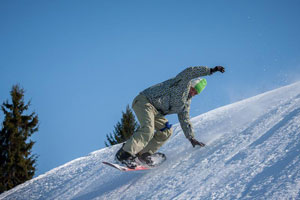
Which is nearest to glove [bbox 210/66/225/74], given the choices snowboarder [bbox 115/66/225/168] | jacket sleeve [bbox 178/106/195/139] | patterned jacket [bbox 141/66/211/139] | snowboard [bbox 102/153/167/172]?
snowboarder [bbox 115/66/225/168]

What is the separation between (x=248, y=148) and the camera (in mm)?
2914

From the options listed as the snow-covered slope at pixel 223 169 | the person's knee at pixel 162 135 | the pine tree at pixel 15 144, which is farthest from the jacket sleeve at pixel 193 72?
the pine tree at pixel 15 144

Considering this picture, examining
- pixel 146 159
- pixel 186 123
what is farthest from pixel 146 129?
pixel 186 123

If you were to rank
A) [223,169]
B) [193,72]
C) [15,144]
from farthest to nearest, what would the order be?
[15,144]
[193,72]
[223,169]

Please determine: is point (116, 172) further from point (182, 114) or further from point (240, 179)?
point (240, 179)

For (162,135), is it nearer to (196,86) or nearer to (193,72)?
(196,86)

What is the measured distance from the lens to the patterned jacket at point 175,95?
11.9 feet

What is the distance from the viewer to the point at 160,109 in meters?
3.78

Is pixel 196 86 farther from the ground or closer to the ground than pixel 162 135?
farther from the ground

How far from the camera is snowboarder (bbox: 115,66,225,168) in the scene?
342 cm

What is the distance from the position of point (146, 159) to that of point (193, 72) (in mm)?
1391

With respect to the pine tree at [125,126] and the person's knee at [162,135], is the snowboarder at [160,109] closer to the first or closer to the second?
the person's knee at [162,135]

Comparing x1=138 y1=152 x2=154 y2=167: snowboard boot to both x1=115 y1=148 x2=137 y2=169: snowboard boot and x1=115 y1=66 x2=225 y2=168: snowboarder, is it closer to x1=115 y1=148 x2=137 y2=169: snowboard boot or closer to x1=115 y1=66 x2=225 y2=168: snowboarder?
x1=115 y1=66 x2=225 y2=168: snowboarder

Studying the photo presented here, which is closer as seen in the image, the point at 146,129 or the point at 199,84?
the point at 146,129
